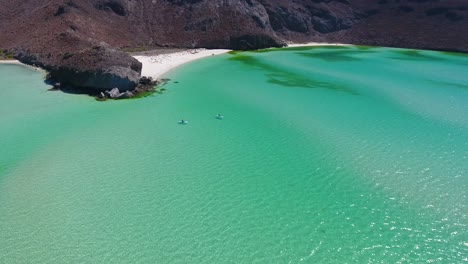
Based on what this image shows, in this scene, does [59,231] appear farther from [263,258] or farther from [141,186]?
[263,258]

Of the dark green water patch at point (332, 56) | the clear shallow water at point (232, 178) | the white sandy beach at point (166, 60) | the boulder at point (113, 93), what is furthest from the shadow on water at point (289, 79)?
the boulder at point (113, 93)

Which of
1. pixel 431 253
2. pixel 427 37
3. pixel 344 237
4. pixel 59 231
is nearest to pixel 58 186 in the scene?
pixel 59 231

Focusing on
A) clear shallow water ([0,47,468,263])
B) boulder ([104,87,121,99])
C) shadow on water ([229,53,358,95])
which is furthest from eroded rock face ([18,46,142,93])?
shadow on water ([229,53,358,95])

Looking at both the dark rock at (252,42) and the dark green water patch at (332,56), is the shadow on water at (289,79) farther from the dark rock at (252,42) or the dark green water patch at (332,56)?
the dark rock at (252,42)

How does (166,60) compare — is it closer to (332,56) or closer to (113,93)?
(113,93)

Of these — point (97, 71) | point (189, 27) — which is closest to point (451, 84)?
point (97, 71)

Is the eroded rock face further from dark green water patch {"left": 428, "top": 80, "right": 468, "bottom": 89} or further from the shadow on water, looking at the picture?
dark green water patch {"left": 428, "top": 80, "right": 468, "bottom": 89}
